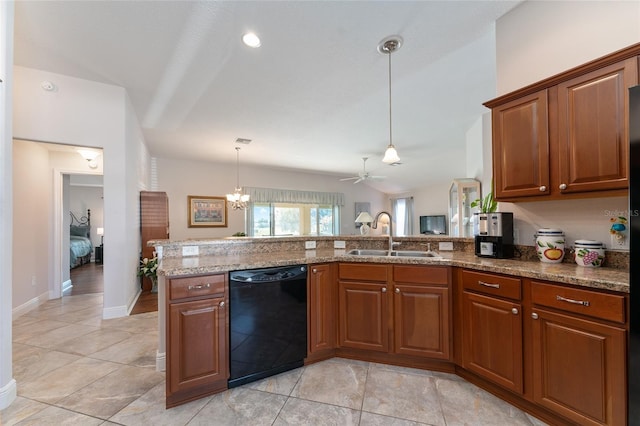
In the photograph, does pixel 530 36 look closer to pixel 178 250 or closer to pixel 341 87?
pixel 341 87

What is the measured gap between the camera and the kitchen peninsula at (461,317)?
4.34 feet

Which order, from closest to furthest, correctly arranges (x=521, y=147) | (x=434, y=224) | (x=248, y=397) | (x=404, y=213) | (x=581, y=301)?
(x=581, y=301), (x=248, y=397), (x=521, y=147), (x=434, y=224), (x=404, y=213)

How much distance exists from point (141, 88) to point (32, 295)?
3328mm

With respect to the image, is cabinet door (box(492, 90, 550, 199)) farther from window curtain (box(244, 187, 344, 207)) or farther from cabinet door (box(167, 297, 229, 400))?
window curtain (box(244, 187, 344, 207))

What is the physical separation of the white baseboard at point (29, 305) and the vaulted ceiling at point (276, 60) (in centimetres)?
297

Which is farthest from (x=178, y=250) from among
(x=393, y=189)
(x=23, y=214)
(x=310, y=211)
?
(x=393, y=189)

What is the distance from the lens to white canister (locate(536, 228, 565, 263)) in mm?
1823

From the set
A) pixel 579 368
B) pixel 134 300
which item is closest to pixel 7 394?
pixel 134 300

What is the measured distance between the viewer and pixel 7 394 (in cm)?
173

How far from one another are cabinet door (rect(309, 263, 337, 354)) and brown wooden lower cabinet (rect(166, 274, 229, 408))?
681 millimetres

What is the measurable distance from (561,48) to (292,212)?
7.04 meters

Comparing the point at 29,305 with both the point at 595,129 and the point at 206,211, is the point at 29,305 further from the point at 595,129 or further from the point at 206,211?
the point at 595,129

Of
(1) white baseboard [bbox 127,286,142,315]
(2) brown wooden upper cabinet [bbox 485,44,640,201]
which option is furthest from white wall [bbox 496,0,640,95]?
(1) white baseboard [bbox 127,286,142,315]

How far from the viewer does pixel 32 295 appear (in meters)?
3.71
